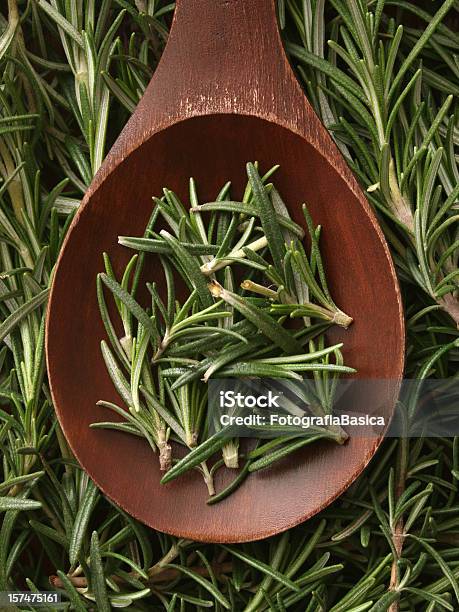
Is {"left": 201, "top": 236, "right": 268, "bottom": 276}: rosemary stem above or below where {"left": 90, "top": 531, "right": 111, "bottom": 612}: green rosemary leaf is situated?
above

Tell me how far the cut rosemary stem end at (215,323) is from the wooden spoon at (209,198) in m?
0.02

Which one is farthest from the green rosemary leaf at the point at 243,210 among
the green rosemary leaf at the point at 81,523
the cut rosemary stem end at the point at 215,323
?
the green rosemary leaf at the point at 81,523

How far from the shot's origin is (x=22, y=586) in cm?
93

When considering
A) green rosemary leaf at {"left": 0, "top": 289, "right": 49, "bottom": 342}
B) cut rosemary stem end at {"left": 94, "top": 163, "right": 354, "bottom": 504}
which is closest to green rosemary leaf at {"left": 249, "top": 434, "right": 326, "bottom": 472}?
cut rosemary stem end at {"left": 94, "top": 163, "right": 354, "bottom": 504}

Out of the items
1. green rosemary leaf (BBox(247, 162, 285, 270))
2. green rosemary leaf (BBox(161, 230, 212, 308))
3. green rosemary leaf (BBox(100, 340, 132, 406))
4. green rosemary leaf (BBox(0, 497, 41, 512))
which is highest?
green rosemary leaf (BBox(247, 162, 285, 270))

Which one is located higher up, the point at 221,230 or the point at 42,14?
the point at 42,14

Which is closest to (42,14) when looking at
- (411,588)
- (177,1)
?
(177,1)

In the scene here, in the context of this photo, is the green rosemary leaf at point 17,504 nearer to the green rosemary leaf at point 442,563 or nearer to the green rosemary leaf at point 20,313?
the green rosemary leaf at point 20,313

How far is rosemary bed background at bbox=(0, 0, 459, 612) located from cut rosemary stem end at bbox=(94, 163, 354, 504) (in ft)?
0.28

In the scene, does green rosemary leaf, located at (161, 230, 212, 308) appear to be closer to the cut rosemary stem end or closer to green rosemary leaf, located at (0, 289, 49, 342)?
the cut rosemary stem end

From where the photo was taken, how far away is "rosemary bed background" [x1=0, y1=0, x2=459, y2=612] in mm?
819

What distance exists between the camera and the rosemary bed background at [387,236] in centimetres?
82

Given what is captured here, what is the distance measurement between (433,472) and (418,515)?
69 millimetres

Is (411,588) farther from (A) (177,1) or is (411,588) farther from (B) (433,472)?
(A) (177,1)
